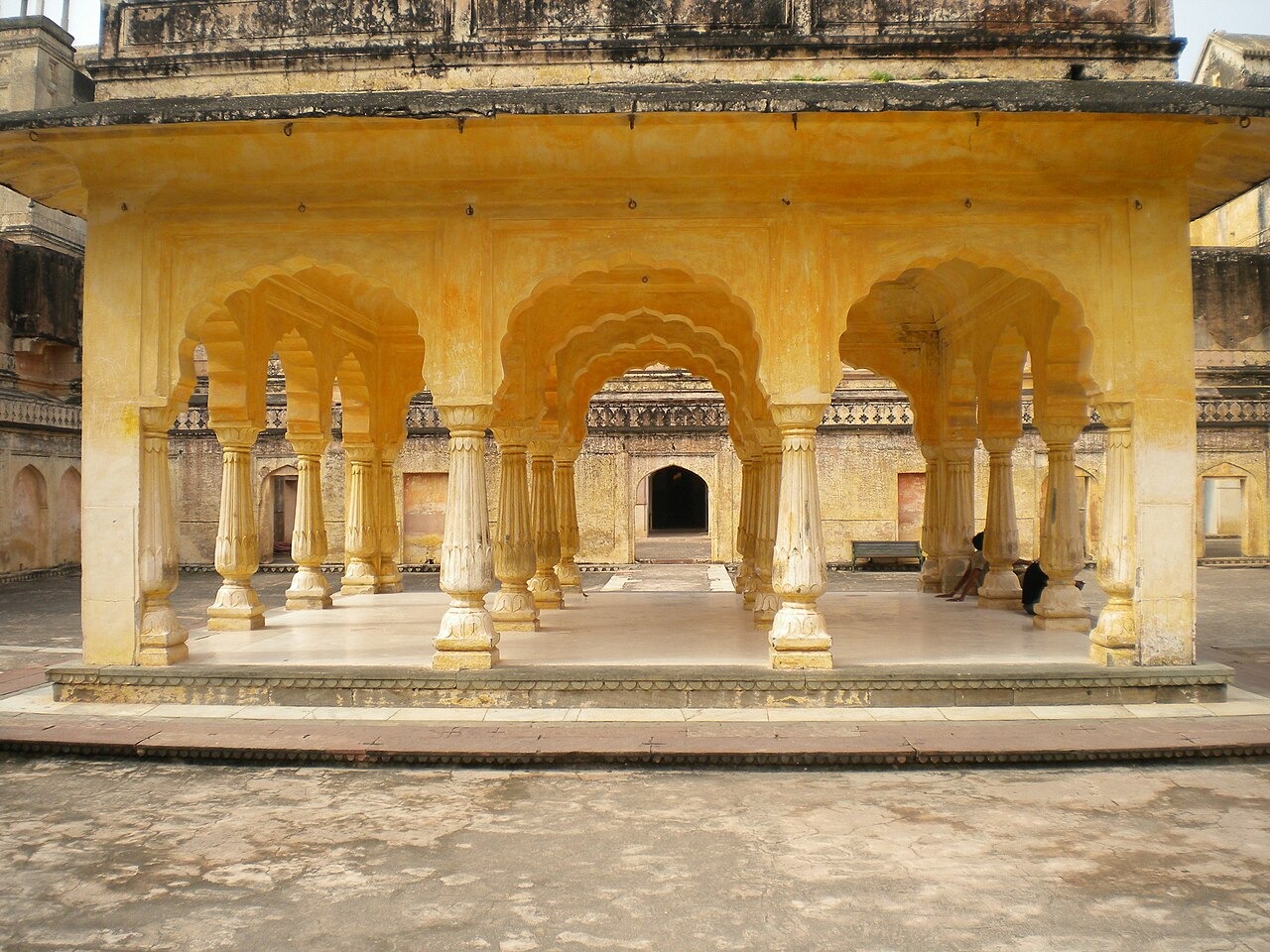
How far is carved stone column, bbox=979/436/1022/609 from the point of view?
1138 cm

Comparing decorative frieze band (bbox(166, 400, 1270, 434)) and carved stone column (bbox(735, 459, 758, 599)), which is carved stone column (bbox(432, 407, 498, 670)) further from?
decorative frieze band (bbox(166, 400, 1270, 434))

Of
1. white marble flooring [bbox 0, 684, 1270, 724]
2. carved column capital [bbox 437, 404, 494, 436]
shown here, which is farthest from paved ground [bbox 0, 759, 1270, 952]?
carved column capital [bbox 437, 404, 494, 436]

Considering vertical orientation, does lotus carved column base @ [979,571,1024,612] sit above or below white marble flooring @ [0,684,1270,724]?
above

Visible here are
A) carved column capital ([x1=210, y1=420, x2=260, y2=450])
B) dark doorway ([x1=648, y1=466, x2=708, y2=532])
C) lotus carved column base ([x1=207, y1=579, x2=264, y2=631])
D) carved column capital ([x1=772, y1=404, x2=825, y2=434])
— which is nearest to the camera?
carved column capital ([x1=772, y1=404, x2=825, y2=434])

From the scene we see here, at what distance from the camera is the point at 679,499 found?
3762 cm

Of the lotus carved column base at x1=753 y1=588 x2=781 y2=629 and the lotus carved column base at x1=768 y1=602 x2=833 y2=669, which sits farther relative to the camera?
the lotus carved column base at x1=753 y1=588 x2=781 y2=629

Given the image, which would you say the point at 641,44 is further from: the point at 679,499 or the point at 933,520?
the point at 679,499

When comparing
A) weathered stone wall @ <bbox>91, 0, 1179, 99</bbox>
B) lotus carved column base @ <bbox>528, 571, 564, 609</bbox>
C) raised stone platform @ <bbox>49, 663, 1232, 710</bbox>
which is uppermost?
weathered stone wall @ <bbox>91, 0, 1179, 99</bbox>

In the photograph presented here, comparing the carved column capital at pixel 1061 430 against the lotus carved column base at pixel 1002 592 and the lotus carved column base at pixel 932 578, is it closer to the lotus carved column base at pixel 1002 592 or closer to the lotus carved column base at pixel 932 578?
the lotus carved column base at pixel 1002 592

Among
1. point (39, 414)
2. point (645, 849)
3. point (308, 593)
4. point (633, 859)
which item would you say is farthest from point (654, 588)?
point (39, 414)

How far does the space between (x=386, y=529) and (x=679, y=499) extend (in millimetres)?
24202

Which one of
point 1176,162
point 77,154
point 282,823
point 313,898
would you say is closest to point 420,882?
point 313,898

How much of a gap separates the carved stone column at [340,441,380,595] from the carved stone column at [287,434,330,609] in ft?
2.61

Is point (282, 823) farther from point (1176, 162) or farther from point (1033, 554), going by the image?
point (1033, 554)
